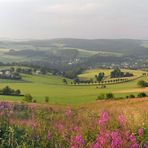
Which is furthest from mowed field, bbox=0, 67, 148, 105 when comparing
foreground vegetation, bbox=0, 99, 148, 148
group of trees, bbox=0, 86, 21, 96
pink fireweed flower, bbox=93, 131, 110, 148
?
pink fireweed flower, bbox=93, 131, 110, 148

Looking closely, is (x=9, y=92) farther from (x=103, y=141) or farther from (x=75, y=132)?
(x=103, y=141)

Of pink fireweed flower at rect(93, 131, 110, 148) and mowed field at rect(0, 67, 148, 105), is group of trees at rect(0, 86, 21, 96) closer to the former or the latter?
mowed field at rect(0, 67, 148, 105)

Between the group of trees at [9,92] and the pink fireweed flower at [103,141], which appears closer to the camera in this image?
the pink fireweed flower at [103,141]

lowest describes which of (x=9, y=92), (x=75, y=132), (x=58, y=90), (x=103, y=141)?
(x=58, y=90)

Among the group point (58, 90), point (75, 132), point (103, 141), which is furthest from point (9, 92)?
point (103, 141)

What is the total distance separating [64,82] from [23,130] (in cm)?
10013

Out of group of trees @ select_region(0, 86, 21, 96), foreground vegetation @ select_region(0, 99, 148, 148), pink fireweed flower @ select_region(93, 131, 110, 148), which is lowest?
group of trees @ select_region(0, 86, 21, 96)

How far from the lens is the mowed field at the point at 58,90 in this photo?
7054cm

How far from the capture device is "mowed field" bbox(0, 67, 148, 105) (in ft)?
231

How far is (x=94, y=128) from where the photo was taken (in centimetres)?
879

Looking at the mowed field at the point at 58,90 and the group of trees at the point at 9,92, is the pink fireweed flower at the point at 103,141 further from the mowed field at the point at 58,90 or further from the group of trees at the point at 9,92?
the group of trees at the point at 9,92

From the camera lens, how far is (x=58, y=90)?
87.4 metres

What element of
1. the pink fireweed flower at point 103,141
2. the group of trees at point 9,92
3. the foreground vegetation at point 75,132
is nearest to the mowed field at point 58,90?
the group of trees at point 9,92

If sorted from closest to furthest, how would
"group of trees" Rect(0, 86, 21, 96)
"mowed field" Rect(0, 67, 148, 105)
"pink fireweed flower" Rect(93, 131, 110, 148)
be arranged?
"pink fireweed flower" Rect(93, 131, 110, 148) → "mowed field" Rect(0, 67, 148, 105) → "group of trees" Rect(0, 86, 21, 96)
